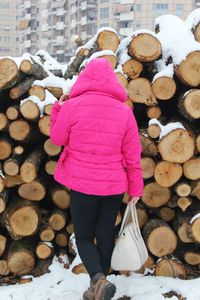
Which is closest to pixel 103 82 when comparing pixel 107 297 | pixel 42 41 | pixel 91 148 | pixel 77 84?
pixel 77 84

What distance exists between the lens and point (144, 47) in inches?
160

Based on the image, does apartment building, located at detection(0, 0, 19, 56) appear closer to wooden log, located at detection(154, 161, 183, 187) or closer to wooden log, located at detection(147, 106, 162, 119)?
wooden log, located at detection(147, 106, 162, 119)

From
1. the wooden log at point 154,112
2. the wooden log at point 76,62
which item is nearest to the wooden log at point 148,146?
the wooden log at point 154,112

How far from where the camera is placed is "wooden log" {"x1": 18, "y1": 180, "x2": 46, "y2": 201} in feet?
13.4

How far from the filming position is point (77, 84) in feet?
10.8

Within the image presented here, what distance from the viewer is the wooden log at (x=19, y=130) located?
405 cm

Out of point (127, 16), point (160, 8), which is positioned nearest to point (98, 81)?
point (127, 16)

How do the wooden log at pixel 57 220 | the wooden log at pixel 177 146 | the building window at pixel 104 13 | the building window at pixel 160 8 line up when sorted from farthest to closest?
the building window at pixel 104 13 → the building window at pixel 160 8 → the wooden log at pixel 57 220 → the wooden log at pixel 177 146

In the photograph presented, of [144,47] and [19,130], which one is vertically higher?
[144,47]

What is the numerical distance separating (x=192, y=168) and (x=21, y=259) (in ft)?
5.37

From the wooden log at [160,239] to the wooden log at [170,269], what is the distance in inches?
3.5

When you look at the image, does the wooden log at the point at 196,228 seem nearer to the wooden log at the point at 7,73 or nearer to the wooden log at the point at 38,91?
the wooden log at the point at 38,91

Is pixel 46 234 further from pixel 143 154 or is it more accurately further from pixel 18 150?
pixel 143 154

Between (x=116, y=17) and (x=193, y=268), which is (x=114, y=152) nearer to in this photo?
(x=193, y=268)
